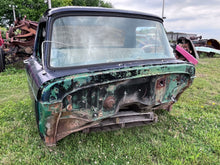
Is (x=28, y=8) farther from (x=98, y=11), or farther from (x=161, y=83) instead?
(x=161, y=83)

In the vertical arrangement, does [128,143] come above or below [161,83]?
below

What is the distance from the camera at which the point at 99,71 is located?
1680mm

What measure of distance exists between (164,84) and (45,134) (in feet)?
4.88

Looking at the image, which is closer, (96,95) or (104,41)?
(96,95)

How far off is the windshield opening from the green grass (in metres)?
1.16

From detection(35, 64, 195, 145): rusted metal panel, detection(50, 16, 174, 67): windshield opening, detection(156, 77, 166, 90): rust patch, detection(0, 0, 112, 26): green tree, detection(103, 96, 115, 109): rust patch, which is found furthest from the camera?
detection(0, 0, 112, 26): green tree

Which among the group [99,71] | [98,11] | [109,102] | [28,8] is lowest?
[109,102]

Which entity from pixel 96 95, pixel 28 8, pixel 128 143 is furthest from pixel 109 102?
pixel 28 8

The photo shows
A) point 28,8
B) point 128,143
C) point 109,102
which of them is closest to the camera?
point 109,102

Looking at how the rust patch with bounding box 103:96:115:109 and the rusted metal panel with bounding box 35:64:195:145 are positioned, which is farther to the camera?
the rust patch with bounding box 103:96:115:109

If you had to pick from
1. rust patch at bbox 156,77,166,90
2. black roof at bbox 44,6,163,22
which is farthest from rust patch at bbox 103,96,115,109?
black roof at bbox 44,6,163,22

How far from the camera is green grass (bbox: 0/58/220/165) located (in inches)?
83.1

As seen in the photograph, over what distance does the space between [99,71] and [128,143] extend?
4.11 feet

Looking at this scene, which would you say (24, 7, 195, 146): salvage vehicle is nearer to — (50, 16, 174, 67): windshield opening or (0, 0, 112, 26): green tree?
(50, 16, 174, 67): windshield opening
